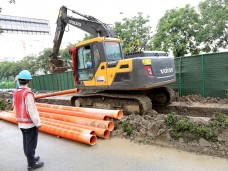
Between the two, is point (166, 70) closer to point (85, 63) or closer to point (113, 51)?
point (113, 51)

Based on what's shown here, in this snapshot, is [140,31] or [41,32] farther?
[41,32]

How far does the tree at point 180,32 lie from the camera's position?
52.8ft

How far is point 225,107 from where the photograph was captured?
696cm

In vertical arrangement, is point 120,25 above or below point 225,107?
above

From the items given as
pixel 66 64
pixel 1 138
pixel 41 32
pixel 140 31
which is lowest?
pixel 1 138

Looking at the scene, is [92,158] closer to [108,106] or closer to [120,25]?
[108,106]

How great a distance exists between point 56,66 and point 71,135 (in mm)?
4823

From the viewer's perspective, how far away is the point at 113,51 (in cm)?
760

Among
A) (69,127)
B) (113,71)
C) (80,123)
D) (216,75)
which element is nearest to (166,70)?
(113,71)

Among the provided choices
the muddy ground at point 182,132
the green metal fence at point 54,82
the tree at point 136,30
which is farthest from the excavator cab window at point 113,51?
the tree at point 136,30

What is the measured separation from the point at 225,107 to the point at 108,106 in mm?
3894

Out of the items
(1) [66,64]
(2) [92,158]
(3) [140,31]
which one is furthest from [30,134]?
(3) [140,31]

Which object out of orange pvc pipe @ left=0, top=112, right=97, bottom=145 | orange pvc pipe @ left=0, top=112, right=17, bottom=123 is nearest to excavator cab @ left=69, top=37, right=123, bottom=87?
orange pvc pipe @ left=0, top=112, right=97, bottom=145

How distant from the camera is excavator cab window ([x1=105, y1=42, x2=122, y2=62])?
24.1 ft
